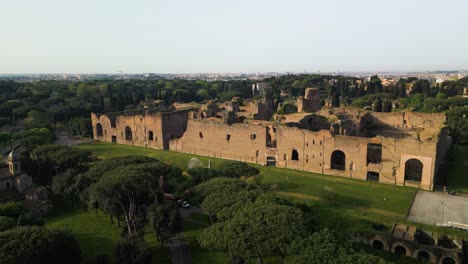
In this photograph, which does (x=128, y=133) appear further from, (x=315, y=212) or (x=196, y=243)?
(x=315, y=212)

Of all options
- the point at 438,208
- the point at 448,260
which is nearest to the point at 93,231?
the point at 448,260

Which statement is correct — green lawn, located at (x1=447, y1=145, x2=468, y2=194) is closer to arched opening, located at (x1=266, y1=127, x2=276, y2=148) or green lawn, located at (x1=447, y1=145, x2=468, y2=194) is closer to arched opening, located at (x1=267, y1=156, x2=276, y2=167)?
arched opening, located at (x1=267, y1=156, x2=276, y2=167)

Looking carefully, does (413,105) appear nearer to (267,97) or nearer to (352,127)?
(267,97)

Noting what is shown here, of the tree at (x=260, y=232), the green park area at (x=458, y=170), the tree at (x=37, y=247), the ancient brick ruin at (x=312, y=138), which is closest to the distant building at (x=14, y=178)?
the tree at (x=37, y=247)

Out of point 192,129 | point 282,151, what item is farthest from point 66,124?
point 282,151

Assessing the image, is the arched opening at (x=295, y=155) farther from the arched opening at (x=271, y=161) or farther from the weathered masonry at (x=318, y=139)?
the arched opening at (x=271, y=161)
